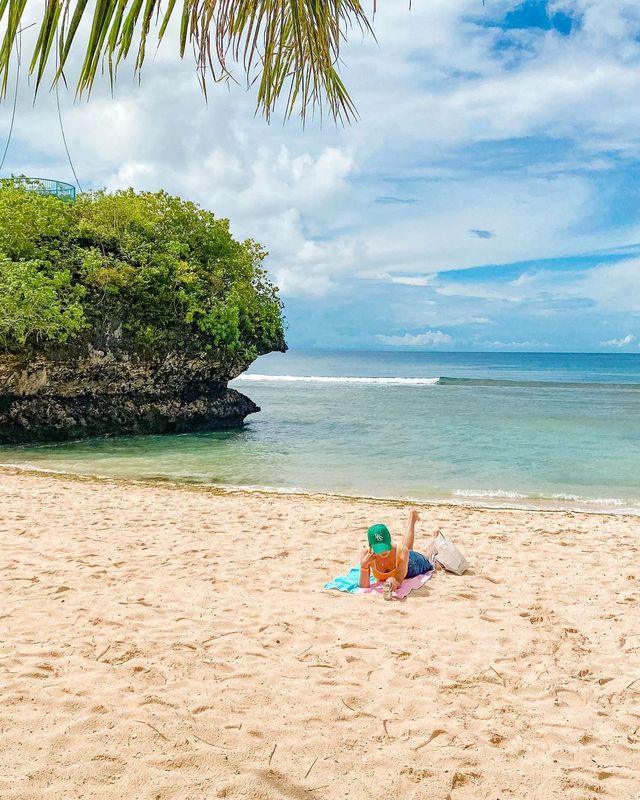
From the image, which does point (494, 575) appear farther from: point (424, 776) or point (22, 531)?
point (22, 531)

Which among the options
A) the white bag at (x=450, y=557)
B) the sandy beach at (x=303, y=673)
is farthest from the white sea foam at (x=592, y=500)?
the white bag at (x=450, y=557)

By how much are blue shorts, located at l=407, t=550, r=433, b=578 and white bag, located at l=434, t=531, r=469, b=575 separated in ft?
0.65

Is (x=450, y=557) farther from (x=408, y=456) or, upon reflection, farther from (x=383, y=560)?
(x=408, y=456)

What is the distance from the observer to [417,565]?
6.24 m

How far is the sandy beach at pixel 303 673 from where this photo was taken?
307cm

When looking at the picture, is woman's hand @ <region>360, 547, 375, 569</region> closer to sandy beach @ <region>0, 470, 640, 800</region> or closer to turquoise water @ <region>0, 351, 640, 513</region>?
sandy beach @ <region>0, 470, 640, 800</region>

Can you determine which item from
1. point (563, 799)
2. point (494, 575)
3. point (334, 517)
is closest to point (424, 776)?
point (563, 799)

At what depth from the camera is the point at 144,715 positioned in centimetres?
353

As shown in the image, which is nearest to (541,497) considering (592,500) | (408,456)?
(592,500)

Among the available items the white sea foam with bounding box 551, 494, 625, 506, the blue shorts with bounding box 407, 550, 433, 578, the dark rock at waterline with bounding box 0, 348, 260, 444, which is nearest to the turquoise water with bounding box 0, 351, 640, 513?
the white sea foam with bounding box 551, 494, 625, 506

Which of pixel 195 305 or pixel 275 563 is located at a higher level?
pixel 195 305

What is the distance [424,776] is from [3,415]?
17618mm

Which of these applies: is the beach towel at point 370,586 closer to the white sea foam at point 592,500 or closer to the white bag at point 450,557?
the white bag at point 450,557

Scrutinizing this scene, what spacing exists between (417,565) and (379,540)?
0.56 m
